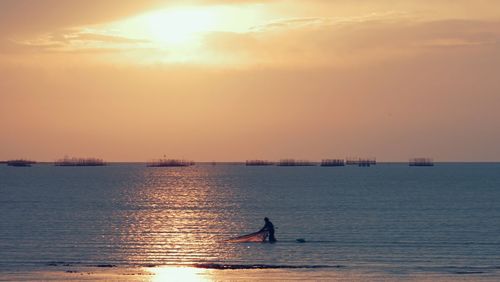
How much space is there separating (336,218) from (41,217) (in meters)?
28.8

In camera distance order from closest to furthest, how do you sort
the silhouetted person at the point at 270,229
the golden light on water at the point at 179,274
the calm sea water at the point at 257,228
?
the golden light on water at the point at 179,274 → the calm sea water at the point at 257,228 → the silhouetted person at the point at 270,229

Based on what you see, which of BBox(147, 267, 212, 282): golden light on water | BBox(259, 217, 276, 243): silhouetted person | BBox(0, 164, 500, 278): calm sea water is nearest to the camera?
BBox(147, 267, 212, 282): golden light on water

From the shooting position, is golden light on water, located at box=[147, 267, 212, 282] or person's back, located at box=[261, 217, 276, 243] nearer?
golden light on water, located at box=[147, 267, 212, 282]

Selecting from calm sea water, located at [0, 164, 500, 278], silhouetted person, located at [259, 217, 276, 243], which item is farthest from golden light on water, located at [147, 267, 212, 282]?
silhouetted person, located at [259, 217, 276, 243]

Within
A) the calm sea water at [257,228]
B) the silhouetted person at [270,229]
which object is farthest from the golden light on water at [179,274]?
the silhouetted person at [270,229]

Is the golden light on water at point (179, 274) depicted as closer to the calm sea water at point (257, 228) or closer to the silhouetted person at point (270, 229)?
the calm sea water at point (257, 228)

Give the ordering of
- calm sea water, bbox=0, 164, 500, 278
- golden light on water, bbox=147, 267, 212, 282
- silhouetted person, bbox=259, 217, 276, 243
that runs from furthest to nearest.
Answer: silhouetted person, bbox=259, 217, 276, 243 < calm sea water, bbox=0, 164, 500, 278 < golden light on water, bbox=147, 267, 212, 282

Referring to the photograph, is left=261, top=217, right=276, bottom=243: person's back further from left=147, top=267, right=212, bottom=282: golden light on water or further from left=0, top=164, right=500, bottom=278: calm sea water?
left=147, top=267, right=212, bottom=282: golden light on water

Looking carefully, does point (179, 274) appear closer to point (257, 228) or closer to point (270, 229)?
point (270, 229)

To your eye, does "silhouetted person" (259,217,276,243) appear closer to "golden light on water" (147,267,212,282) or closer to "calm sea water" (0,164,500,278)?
"calm sea water" (0,164,500,278)

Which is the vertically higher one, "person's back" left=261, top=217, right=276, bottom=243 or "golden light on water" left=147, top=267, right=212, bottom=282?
"person's back" left=261, top=217, right=276, bottom=243

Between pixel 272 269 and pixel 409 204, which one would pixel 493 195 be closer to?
pixel 409 204

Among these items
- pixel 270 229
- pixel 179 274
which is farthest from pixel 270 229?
pixel 179 274

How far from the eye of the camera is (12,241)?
6831 centimetres
